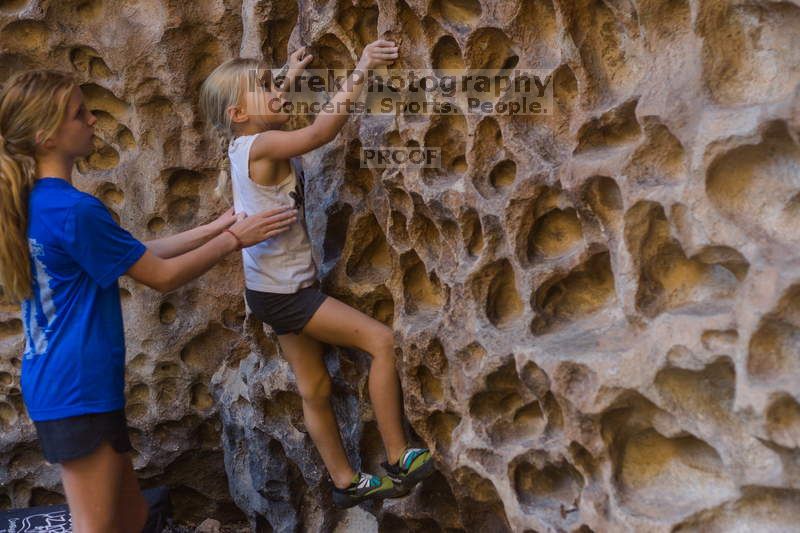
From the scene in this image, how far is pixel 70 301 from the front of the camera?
262cm

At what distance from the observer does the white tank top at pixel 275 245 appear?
2.95 m

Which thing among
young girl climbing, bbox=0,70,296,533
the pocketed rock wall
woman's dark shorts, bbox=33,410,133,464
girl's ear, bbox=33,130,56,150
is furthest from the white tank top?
woman's dark shorts, bbox=33,410,133,464

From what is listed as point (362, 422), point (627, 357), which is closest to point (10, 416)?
point (362, 422)

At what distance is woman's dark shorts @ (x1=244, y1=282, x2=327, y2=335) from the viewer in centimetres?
298

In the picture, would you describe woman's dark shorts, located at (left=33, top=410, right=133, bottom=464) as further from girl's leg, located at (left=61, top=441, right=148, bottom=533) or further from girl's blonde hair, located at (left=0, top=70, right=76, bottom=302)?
girl's blonde hair, located at (left=0, top=70, right=76, bottom=302)

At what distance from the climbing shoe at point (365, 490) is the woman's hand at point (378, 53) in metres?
1.18

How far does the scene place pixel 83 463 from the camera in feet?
8.54

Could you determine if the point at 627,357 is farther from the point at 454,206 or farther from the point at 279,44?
the point at 279,44

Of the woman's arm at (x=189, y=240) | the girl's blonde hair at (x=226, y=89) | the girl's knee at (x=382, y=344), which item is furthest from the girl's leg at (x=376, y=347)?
the girl's blonde hair at (x=226, y=89)

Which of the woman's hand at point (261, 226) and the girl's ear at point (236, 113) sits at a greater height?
the girl's ear at point (236, 113)

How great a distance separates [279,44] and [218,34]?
12.9 inches

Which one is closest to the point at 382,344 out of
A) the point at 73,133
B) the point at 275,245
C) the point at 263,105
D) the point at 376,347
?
the point at 376,347

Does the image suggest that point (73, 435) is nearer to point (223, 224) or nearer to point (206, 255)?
point (206, 255)

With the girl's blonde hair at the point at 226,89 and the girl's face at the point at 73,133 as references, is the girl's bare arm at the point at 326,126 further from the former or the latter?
the girl's face at the point at 73,133
